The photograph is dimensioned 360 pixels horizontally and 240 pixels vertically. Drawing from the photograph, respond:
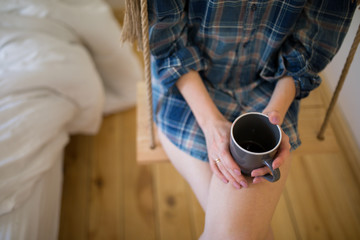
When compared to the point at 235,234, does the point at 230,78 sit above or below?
above

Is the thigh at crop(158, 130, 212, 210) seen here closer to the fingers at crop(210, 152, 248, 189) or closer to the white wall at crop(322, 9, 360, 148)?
the fingers at crop(210, 152, 248, 189)

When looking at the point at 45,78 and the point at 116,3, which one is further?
the point at 116,3

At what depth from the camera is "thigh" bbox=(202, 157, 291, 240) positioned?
2.00 ft

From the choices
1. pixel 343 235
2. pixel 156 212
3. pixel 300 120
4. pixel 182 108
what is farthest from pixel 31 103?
pixel 343 235

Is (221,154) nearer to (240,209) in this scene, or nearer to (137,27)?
(240,209)

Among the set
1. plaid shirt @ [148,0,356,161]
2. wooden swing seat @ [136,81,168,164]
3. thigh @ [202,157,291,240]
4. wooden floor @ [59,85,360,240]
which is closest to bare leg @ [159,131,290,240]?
thigh @ [202,157,291,240]

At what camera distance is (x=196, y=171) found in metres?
0.72

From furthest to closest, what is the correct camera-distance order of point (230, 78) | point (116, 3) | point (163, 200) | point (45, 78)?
1. point (116, 3)
2. point (163, 200)
3. point (45, 78)
4. point (230, 78)

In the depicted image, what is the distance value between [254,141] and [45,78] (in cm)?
73

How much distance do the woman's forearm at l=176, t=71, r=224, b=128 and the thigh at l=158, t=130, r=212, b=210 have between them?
0.10 meters

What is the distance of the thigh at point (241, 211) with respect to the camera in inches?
24.0

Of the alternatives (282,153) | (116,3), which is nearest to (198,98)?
(282,153)

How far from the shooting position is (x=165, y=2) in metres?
0.65

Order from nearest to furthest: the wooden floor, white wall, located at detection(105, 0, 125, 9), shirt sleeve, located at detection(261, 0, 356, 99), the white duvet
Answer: shirt sleeve, located at detection(261, 0, 356, 99), the white duvet, the wooden floor, white wall, located at detection(105, 0, 125, 9)
